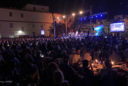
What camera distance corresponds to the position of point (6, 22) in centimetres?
3803

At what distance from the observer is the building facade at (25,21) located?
37719mm

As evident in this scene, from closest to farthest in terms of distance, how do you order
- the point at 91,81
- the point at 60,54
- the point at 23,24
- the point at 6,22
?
the point at 91,81 < the point at 60,54 < the point at 6,22 < the point at 23,24

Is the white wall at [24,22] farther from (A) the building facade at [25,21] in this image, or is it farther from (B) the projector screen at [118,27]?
(B) the projector screen at [118,27]

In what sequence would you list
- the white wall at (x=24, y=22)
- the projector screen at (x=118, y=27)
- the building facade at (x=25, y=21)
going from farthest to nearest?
the building facade at (x=25, y=21) < the white wall at (x=24, y=22) < the projector screen at (x=118, y=27)

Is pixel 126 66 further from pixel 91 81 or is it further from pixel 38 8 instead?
pixel 38 8

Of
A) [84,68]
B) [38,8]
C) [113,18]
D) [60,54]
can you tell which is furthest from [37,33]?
[84,68]

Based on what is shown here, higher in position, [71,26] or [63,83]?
[71,26]

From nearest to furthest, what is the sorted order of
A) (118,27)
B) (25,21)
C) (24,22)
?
(118,27) < (24,22) < (25,21)


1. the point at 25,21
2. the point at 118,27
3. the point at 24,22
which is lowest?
the point at 118,27

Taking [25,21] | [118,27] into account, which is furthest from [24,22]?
[118,27]

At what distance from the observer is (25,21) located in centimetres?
4159

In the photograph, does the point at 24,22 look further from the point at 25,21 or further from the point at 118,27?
the point at 118,27

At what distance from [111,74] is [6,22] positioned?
38644 mm

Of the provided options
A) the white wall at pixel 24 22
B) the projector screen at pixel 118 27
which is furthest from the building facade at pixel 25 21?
the projector screen at pixel 118 27
